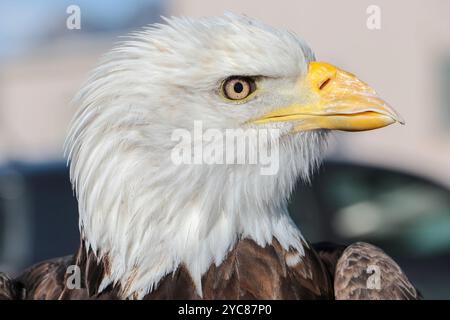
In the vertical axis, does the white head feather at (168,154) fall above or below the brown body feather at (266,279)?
above

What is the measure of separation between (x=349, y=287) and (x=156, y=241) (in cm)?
78

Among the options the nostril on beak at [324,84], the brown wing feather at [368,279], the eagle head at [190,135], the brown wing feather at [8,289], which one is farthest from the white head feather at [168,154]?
the brown wing feather at [8,289]

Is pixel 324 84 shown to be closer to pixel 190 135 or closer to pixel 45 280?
pixel 190 135

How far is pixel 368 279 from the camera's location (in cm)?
321

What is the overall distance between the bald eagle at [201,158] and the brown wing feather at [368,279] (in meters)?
0.02

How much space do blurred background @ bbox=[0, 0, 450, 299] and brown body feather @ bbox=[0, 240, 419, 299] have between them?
0.53 meters

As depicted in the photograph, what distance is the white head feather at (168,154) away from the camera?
117 inches

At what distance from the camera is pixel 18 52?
50.9 feet

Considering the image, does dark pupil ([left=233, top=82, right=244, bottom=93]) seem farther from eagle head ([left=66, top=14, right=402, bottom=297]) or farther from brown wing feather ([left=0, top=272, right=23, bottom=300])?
brown wing feather ([left=0, top=272, right=23, bottom=300])

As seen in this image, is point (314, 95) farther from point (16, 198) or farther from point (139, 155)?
point (16, 198)

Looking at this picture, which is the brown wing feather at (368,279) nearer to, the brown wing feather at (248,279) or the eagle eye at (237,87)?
the brown wing feather at (248,279)

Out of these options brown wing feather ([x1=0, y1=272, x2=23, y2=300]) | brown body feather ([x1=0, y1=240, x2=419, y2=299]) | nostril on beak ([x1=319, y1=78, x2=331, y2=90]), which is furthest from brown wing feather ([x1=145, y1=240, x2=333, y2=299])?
brown wing feather ([x1=0, y1=272, x2=23, y2=300])

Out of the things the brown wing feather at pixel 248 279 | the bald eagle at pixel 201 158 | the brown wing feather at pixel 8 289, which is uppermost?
the bald eagle at pixel 201 158

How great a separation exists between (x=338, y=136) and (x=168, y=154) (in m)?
1.09
